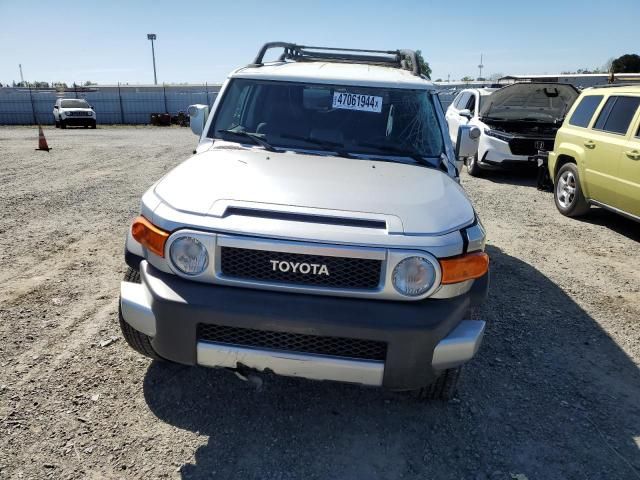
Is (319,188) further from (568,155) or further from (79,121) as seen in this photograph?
(79,121)

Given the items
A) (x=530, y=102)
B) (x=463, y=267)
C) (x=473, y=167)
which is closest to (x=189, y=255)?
(x=463, y=267)

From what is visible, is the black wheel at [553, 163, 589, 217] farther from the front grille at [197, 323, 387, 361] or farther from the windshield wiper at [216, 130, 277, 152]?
the front grille at [197, 323, 387, 361]

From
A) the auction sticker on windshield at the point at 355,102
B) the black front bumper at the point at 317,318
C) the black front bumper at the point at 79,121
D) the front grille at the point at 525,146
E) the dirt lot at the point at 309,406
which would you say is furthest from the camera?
the black front bumper at the point at 79,121

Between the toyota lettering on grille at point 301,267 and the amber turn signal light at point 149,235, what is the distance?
57cm

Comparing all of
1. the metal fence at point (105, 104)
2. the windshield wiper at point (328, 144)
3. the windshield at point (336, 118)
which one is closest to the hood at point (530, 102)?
the windshield at point (336, 118)

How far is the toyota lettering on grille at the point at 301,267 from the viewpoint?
7.77 feet

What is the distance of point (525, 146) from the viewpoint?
10.0 metres

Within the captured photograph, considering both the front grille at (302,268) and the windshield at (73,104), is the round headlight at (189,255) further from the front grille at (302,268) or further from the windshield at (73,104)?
the windshield at (73,104)

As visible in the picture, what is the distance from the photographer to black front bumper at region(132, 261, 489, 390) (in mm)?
2312

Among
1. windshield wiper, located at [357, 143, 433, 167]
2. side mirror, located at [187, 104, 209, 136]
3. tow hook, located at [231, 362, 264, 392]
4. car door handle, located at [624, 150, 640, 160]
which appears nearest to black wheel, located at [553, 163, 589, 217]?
car door handle, located at [624, 150, 640, 160]

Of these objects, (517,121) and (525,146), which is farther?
(517,121)

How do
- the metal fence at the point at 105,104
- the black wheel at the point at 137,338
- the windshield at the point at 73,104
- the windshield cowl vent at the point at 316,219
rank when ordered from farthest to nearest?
the metal fence at the point at 105,104, the windshield at the point at 73,104, the black wheel at the point at 137,338, the windshield cowl vent at the point at 316,219

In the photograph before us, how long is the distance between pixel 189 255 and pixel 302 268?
559 mm

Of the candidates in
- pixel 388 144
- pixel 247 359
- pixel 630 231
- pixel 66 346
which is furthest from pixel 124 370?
pixel 630 231
